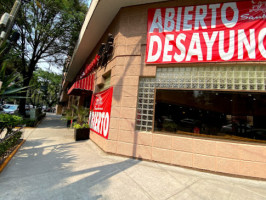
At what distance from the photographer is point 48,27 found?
11695 mm

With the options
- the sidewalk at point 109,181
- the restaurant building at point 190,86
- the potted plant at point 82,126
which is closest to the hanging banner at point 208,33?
the restaurant building at point 190,86

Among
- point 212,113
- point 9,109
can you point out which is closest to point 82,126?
point 212,113

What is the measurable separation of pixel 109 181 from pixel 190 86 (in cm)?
391

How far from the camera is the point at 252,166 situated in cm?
421

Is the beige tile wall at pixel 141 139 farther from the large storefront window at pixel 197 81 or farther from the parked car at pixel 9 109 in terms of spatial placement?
the parked car at pixel 9 109

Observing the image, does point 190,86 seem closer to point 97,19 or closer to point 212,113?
point 212,113

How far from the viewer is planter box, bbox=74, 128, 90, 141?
7702 millimetres

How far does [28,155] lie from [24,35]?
12.6 m

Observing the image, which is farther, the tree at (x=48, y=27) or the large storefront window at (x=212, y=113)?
the tree at (x=48, y=27)

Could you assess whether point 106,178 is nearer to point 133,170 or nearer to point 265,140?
point 133,170

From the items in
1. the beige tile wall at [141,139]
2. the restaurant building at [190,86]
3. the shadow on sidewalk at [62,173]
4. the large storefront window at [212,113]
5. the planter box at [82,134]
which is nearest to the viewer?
the shadow on sidewalk at [62,173]

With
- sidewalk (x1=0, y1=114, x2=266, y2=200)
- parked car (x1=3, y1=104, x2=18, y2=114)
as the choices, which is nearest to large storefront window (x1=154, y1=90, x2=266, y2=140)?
sidewalk (x1=0, y1=114, x2=266, y2=200)

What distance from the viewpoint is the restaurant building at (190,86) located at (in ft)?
14.9

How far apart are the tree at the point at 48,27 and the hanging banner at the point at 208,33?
31.4 ft
